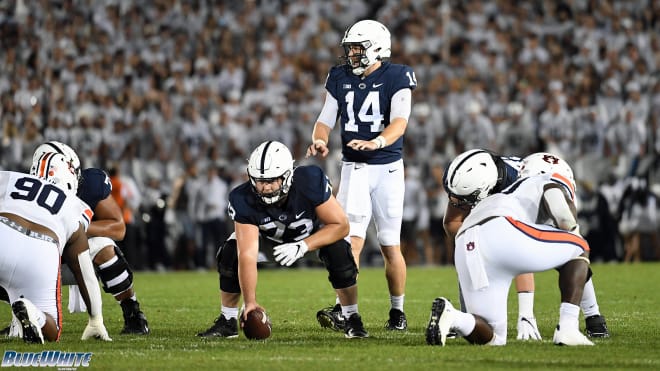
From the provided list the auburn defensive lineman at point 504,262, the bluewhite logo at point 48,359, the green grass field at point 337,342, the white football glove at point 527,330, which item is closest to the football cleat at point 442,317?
the auburn defensive lineman at point 504,262

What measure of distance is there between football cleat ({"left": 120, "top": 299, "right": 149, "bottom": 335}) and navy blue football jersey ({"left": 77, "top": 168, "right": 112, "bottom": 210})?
0.80 meters

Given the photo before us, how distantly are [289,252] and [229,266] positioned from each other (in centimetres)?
65

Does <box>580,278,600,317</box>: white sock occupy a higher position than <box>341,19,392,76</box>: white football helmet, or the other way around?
<box>341,19,392,76</box>: white football helmet

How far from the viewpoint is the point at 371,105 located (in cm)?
862

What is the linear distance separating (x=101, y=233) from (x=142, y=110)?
9.73 meters

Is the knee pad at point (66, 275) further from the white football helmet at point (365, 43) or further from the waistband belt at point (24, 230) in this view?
the white football helmet at point (365, 43)

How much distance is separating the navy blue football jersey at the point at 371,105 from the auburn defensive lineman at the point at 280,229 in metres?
1.25

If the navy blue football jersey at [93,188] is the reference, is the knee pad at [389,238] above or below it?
below

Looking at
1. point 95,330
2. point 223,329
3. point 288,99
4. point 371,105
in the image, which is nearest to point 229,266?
point 223,329

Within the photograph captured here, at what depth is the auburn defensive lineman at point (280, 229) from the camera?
707cm

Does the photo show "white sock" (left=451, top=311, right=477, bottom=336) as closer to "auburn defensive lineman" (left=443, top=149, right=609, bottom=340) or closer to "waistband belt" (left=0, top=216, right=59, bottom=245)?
"auburn defensive lineman" (left=443, top=149, right=609, bottom=340)

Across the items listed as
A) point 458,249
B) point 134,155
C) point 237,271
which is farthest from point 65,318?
point 134,155

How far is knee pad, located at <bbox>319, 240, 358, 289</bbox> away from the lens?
7.40 meters

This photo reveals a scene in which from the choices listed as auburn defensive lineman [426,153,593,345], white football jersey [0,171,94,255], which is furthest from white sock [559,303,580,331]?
white football jersey [0,171,94,255]
